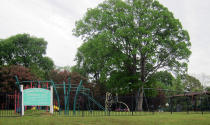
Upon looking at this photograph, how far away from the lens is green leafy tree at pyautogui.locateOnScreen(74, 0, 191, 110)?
33.9 metres

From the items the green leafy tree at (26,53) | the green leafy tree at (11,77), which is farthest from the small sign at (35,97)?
the green leafy tree at (26,53)

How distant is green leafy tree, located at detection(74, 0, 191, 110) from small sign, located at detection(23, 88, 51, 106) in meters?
16.6

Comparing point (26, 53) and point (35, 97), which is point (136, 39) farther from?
point (26, 53)

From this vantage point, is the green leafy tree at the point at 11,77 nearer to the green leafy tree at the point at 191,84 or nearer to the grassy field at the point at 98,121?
the grassy field at the point at 98,121

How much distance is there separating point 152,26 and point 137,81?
8.04 meters

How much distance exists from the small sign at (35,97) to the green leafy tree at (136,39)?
1661 cm

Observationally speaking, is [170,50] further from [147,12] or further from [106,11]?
[106,11]

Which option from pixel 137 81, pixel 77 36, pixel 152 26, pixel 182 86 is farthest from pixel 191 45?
pixel 182 86

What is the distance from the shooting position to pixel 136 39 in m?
32.8

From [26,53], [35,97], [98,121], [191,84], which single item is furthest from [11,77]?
[191,84]

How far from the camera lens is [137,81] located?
117 ft

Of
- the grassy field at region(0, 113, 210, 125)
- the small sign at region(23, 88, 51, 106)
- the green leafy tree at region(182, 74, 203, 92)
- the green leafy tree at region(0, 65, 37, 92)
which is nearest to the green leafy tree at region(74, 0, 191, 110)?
the green leafy tree at region(0, 65, 37, 92)

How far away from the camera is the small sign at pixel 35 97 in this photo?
1770 cm

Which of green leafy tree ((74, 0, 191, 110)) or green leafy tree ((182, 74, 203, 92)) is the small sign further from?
green leafy tree ((182, 74, 203, 92))
